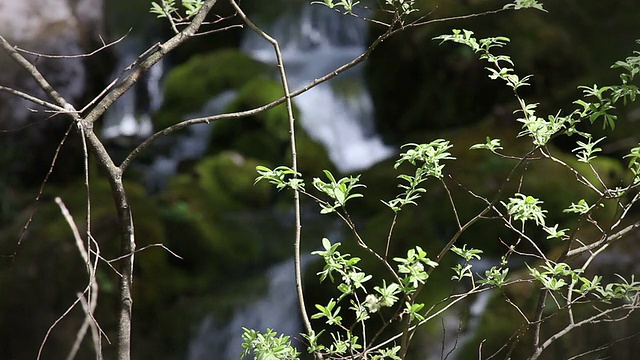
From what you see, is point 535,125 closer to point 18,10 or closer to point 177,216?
point 177,216

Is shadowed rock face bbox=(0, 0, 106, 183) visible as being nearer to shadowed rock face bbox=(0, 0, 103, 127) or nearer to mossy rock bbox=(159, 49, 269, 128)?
shadowed rock face bbox=(0, 0, 103, 127)

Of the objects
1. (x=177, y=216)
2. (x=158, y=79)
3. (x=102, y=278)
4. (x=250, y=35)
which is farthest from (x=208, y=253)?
(x=250, y=35)

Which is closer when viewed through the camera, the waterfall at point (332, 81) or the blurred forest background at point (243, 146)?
the blurred forest background at point (243, 146)

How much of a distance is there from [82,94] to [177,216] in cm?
197

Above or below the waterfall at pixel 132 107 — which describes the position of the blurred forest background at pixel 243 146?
below

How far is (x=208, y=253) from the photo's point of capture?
711 cm

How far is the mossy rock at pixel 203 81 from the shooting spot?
31.7ft

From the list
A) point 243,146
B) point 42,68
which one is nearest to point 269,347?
point 42,68

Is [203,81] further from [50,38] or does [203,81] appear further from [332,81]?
[50,38]

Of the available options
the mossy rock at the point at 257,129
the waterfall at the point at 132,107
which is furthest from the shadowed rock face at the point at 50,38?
the mossy rock at the point at 257,129

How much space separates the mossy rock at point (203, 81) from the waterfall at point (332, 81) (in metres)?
0.63

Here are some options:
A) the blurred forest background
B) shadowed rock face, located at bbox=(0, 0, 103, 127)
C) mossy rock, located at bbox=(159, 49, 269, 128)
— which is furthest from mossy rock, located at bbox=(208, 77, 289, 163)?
shadowed rock face, located at bbox=(0, 0, 103, 127)

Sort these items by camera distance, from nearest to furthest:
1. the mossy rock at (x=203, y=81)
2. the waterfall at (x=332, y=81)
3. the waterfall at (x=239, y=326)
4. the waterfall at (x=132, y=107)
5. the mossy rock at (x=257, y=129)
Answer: the waterfall at (x=239, y=326), the mossy rock at (x=257, y=129), the waterfall at (x=332, y=81), the waterfall at (x=132, y=107), the mossy rock at (x=203, y=81)

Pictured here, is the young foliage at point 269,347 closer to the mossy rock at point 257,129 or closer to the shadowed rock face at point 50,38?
the shadowed rock face at point 50,38
